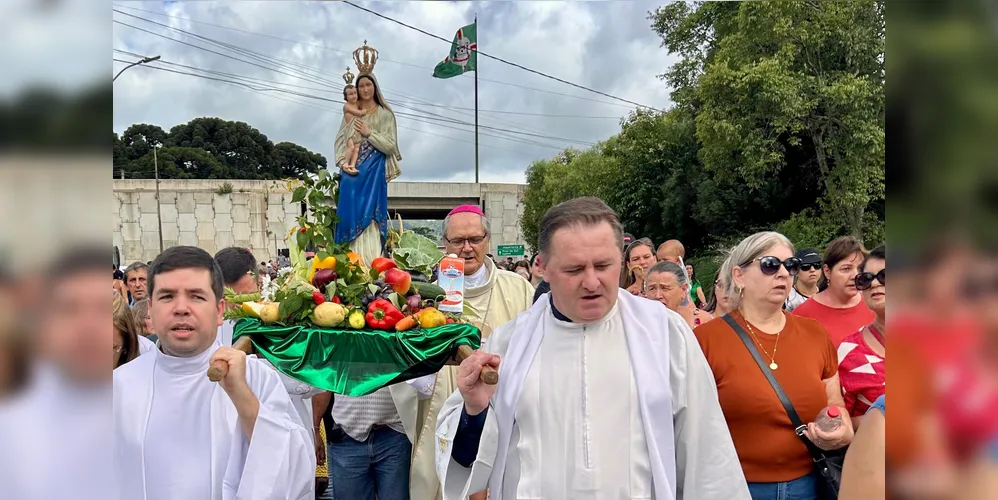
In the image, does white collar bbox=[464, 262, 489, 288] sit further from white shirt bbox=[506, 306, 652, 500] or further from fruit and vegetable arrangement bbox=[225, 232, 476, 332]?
white shirt bbox=[506, 306, 652, 500]

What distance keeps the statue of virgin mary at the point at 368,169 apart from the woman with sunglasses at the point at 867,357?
99.6 inches

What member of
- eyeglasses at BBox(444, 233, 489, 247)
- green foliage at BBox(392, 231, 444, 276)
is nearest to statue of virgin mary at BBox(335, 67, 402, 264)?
green foliage at BBox(392, 231, 444, 276)

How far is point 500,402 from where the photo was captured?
7.15 feet

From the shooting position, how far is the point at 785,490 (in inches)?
109

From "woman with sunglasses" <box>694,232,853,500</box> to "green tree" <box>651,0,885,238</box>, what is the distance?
1658 cm

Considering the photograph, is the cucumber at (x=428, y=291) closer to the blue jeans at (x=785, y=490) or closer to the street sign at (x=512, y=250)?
the blue jeans at (x=785, y=490)

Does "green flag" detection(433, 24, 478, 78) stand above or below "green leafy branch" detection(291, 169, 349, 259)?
above

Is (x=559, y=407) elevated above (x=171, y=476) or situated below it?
above

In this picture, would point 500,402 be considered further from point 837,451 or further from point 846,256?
point 846,256

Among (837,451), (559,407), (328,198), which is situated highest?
(328,198)

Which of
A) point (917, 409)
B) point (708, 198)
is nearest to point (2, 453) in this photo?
point (917, 409)

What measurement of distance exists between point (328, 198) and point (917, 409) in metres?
3.44

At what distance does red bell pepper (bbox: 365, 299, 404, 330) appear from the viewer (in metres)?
2.88

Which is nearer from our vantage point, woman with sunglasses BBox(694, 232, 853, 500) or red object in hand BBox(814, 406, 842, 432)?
red object in hand BBox(814, 406, 842, 432)
